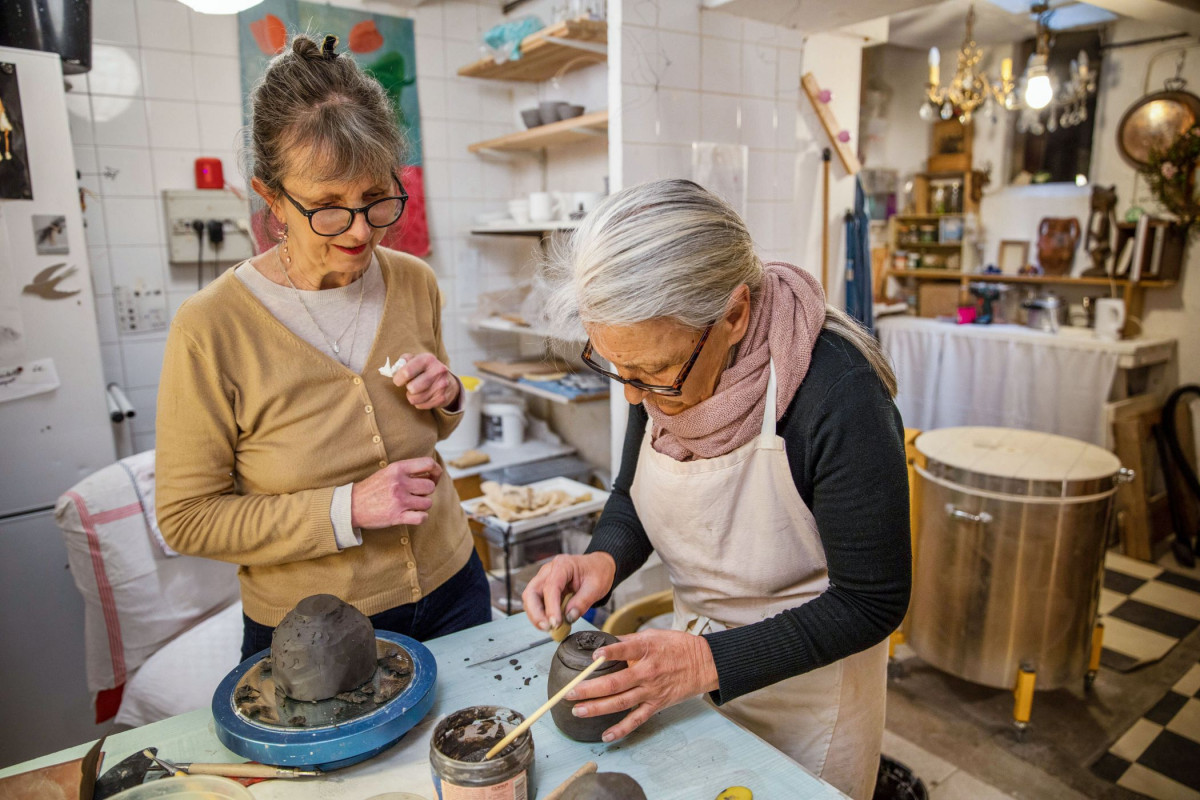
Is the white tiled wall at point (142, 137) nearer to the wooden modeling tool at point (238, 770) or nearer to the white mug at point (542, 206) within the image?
the white mug at point (542, 206)

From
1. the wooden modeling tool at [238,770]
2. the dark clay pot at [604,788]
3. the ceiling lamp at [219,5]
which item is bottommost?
the wooden modeling tool at [238,770]

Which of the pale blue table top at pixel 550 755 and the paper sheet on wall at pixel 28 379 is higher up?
the paper sheet on wall at pixel 28 379

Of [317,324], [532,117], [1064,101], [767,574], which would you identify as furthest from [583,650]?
[1064,101]

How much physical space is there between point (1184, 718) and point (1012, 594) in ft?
2.85

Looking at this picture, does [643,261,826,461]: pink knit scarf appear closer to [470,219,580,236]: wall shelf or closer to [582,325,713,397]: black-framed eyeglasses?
[582,325,713,397]: black-framed eyeglasses

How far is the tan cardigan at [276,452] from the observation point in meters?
1.23

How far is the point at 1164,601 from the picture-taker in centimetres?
356

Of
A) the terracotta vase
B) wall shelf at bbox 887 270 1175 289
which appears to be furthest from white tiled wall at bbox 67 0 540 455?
the terracotta vase

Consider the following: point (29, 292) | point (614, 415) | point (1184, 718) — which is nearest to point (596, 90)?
point (614, 415)

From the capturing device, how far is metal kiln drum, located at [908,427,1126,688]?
247 cm

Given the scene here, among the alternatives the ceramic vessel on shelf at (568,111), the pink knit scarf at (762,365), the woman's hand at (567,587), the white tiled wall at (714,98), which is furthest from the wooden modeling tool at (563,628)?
the ceramic vessel on shelf at (568,111)

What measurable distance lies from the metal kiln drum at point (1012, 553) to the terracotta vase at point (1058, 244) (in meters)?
2.93

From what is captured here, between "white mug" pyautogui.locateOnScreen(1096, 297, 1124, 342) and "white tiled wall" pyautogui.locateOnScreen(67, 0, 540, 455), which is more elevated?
"white tiled wall" pyautogui.locateOnScreen(67, 0, 540, 455)

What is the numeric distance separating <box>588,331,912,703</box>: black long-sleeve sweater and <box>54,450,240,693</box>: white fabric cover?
159 centimetres
